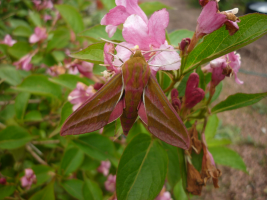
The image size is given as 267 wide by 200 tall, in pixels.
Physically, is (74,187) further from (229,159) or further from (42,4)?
(42,4)

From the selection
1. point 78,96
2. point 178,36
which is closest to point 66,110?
point 78,96

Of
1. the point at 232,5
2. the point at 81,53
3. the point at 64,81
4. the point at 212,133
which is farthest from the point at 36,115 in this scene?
the point at 232,5

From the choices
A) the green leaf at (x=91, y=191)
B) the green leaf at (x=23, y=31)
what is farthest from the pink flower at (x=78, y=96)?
the green leaf at (x=23, y=31)

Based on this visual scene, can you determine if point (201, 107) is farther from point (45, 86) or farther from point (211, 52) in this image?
point (45, 86)

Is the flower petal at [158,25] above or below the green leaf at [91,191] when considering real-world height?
above

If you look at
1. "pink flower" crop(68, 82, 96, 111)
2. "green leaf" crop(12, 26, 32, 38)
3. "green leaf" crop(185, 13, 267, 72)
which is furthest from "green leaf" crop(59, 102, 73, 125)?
"green leaf" crop(12, 26, 32, 38)

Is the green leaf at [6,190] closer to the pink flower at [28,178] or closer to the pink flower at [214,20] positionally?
the pink flower at [28,178]

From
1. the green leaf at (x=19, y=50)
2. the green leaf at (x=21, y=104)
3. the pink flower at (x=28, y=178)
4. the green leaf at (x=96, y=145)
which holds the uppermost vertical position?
the green leaf at (x=19, y=50)

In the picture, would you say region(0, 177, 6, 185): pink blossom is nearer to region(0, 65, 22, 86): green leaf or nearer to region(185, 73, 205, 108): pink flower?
region(0, 65, 22, 86): green leaf
